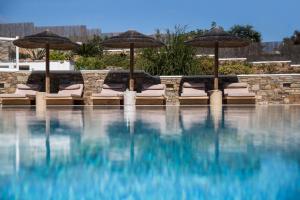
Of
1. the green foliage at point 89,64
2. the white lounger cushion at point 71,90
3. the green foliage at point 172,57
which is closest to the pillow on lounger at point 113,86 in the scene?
the white lounger cushion at point 71,90

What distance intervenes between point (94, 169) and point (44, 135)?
2.55 meters

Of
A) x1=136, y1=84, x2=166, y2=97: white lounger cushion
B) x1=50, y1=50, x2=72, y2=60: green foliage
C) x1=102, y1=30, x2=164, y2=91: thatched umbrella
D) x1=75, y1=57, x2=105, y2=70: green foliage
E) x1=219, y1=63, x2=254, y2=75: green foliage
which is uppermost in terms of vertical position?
x1=50, y1=50, x2=72, y2=60: green foliage

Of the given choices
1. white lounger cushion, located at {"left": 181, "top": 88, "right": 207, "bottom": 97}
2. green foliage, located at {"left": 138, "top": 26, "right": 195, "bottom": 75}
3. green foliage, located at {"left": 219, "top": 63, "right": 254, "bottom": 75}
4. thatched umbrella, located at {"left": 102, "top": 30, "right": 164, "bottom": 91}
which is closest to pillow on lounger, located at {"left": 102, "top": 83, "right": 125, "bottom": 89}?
thatched umbrella, located at {"left": 102, "top": 30, "right": 164, "bottom": 91}

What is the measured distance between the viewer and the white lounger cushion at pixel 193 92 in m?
14.3

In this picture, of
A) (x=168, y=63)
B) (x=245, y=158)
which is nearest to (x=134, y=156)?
(x=245, y=158)

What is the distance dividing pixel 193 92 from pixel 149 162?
395 inches

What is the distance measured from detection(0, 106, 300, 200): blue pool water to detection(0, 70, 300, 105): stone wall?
7697 millimetres

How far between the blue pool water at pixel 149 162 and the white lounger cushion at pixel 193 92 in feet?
22.4

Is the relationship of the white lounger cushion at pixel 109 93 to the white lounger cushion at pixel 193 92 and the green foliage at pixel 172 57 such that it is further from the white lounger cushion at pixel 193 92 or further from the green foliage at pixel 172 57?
the green foliage at pixel 172 57

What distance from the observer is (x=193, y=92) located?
571 inches

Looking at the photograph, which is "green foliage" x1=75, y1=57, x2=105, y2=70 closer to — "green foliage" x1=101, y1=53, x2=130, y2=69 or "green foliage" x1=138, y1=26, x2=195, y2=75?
"green foliage" x1=101, y1=53, x2=130, y2=69

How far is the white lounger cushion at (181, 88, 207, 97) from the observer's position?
47.1ft

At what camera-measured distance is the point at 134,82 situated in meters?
15.3

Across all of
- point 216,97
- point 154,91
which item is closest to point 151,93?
point 154,91
